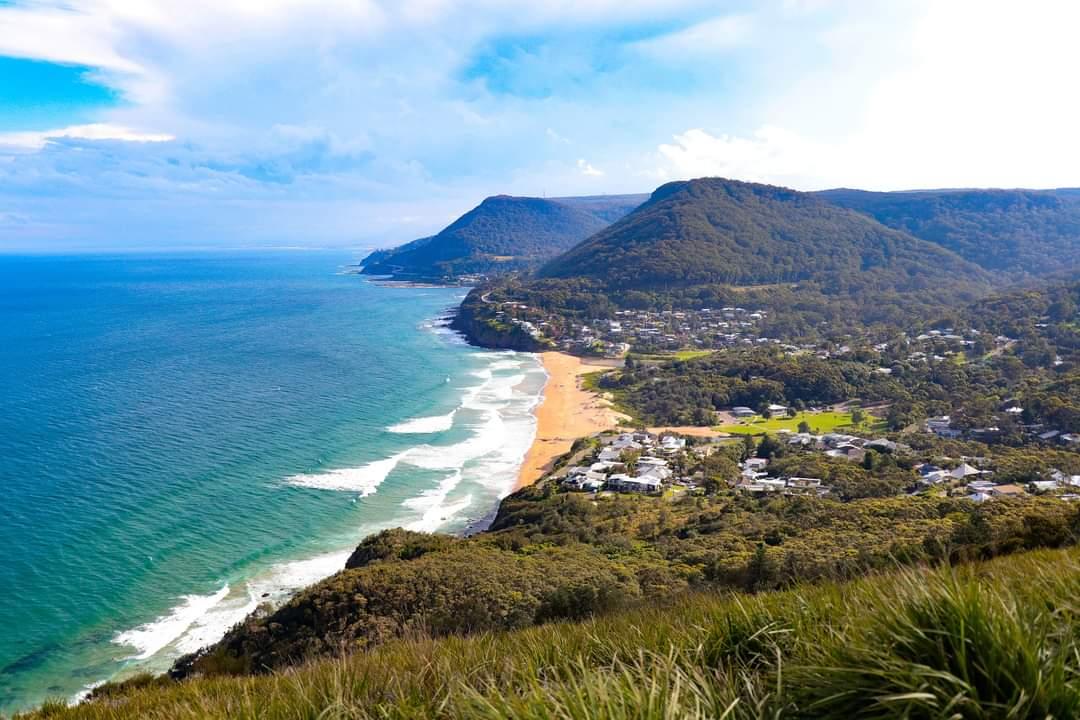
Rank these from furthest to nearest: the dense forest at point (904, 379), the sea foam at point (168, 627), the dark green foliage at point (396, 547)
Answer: the dense forest at point (904, 379) → the dark green foliage at point (396, 547) → the sea foam at point (168, 627)

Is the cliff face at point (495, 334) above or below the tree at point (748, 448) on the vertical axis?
above

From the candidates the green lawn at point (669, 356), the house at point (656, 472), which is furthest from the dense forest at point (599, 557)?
the green lawn at point (669, 356)

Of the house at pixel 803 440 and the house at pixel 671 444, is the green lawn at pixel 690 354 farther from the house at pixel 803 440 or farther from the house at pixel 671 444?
the house at pixel 803 440

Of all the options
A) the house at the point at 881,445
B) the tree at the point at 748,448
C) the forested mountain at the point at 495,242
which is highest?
the forested mountain at the point at 495,242

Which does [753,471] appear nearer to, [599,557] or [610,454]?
[610,454]

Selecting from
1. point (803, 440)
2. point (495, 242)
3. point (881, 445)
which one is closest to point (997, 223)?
point (881, 445)

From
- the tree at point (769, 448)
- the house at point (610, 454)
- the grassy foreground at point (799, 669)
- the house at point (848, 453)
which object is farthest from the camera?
the tree at point (769, 448)
